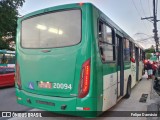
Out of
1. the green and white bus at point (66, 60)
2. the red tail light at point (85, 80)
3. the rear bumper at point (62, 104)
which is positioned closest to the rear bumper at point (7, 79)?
the green and white bus at point (66, 60)

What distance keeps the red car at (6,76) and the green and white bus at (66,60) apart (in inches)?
247

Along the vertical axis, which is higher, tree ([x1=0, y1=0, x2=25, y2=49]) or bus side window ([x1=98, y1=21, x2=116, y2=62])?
tree ([x1=0, y1=0, x2=25, y2=49])

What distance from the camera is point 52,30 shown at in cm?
533

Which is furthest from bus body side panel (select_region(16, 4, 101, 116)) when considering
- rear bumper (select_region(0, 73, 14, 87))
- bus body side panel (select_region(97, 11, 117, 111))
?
rear bumper (select_region(0, 73, 14, 87))

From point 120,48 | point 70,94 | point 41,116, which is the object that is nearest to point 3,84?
point 41,116

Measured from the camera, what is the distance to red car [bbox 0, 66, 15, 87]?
11.7m

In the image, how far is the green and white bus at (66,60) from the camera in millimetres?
4777

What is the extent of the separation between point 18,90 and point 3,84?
647cm

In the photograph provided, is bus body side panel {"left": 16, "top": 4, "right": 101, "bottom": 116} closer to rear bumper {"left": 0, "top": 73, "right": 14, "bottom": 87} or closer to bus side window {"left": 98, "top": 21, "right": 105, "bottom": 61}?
bus side window {"left": 98, "top": 21, "right": 105, "bottom": 61}

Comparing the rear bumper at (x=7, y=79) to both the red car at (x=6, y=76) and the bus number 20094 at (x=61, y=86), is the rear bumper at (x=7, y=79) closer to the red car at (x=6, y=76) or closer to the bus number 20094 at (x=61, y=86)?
the red car at (x=6, y=76)

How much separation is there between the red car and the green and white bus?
6.28 metres

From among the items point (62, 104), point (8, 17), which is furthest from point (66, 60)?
point (8, 17)

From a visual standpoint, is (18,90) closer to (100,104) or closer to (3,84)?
(100,104)

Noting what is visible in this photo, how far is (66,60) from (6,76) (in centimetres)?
794
